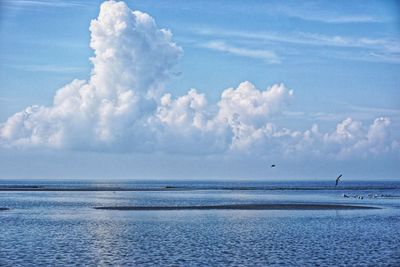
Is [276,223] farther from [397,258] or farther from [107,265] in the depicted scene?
[107,265]

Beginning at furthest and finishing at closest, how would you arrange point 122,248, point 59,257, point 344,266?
1. point 122,248
2. point 59,257
3. point 344,266

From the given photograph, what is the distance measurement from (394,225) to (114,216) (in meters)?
31.3

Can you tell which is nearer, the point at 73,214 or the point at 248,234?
the point at 248,234

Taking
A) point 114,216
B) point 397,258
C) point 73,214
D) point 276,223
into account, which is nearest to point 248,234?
point 276,223

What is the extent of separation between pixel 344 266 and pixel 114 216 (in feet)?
133

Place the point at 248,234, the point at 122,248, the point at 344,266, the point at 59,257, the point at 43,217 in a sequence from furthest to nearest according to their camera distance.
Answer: the point at 43,217
the point at 248,234
the point at 122,248
the point at 59,257
the point at 344,266

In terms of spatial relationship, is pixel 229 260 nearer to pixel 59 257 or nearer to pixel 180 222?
pixel 59 257

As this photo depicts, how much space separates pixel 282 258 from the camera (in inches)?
1491

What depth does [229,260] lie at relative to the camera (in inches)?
1459

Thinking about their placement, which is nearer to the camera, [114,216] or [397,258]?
[397,258]

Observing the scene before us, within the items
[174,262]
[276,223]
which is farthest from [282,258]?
[276,223]

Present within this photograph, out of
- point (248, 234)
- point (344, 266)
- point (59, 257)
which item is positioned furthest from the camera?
point (248, 234)

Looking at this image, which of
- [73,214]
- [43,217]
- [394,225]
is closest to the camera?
[394,225]

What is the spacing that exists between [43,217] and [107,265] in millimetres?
35701
